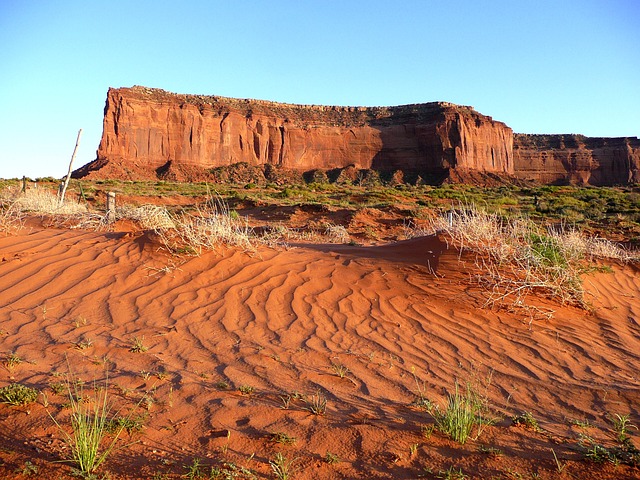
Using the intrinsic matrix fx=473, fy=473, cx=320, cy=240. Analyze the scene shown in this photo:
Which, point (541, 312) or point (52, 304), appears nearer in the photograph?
point (52, 304)

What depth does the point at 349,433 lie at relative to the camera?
257 cm

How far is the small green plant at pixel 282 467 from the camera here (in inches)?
84.4

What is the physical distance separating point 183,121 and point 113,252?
60867mm

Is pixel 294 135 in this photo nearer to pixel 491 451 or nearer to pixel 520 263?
pixel 520 263

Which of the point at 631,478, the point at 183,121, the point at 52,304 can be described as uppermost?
the point at 183,121

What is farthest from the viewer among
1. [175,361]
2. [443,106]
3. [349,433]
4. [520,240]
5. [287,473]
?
[443,106]

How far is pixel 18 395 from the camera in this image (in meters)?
2.64

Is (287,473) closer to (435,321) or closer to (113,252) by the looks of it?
(435,321)

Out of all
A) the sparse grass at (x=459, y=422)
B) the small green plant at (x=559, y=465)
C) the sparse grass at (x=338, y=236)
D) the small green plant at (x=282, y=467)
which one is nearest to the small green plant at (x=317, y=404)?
the small green plant at (x=282, y=467)

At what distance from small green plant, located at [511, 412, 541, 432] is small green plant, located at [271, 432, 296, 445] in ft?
4.40

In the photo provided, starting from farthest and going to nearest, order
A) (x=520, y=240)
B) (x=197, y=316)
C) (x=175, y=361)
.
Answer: (x=520, y=240) < (x=197, y=316) < (x=175, y=361)

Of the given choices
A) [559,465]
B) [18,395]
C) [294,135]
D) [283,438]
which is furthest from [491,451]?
[294,135]

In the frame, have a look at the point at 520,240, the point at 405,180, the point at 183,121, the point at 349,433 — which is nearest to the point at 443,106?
the point at 405,180

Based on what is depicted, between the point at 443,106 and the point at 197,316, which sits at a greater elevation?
the point at 443,106
